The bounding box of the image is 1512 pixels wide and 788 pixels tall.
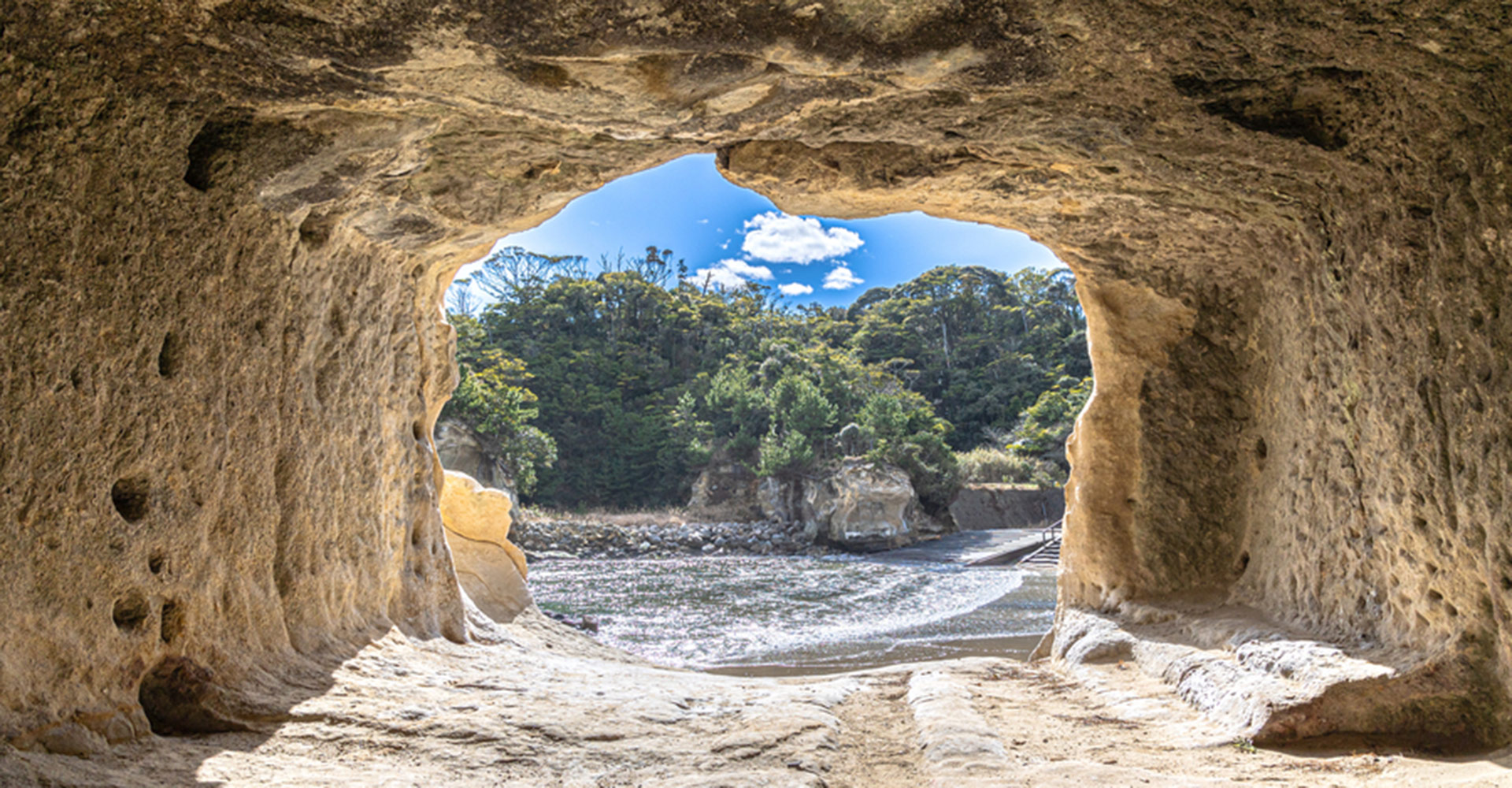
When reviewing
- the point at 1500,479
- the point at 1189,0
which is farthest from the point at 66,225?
the point at 1500,479

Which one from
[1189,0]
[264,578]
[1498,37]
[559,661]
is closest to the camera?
[1498,37]

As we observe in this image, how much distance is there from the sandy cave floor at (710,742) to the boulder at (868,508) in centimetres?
2001

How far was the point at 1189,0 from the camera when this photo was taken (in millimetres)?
2791

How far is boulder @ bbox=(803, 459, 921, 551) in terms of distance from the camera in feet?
82.8

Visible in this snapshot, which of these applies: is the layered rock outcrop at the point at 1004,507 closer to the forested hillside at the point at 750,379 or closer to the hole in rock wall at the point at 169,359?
the forested hillside at the point at 750,379

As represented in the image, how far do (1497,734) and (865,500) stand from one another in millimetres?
22504

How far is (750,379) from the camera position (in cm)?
3453

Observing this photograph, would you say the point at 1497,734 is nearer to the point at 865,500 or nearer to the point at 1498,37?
the point at 1498,37

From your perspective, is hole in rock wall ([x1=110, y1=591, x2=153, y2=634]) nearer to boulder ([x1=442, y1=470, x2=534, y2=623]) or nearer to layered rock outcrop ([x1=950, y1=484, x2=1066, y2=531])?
boulder ([x1=442, y1=470, x2=534, y2=623])

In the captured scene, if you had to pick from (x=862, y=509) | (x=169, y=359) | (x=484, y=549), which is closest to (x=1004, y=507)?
(x=862, y=509)

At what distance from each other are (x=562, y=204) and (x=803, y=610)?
9984 millimetres

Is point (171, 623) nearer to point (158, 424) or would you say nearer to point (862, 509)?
point (158, 424)

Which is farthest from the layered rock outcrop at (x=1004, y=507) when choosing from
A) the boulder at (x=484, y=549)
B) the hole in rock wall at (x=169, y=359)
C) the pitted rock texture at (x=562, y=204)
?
the hole in rock wall at (x=169, y=359)

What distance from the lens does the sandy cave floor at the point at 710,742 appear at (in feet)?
9.95
